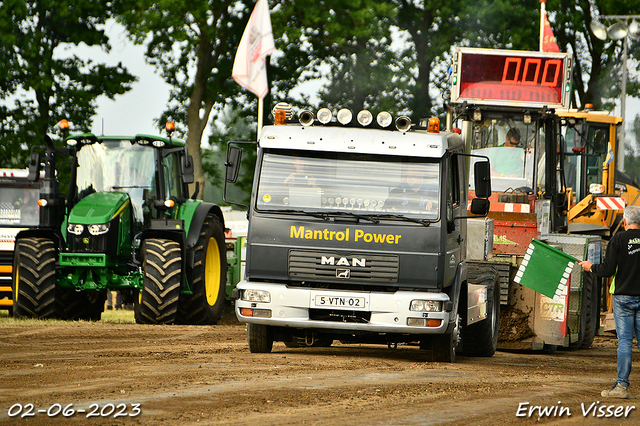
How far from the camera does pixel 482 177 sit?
11.0 m

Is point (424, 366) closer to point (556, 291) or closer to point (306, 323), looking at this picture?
point (306, 323)

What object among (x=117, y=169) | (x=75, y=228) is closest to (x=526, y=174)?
(x=117, y=169)

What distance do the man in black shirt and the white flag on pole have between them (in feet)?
47.5

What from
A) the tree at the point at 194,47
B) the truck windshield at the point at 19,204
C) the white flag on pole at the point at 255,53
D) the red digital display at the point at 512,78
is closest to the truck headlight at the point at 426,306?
the red digital display at the point at 512,78

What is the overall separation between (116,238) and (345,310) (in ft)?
19.3

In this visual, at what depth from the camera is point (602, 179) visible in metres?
20.9

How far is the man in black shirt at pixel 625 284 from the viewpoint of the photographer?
8.97 m

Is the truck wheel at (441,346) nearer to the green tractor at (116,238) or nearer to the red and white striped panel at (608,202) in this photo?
the green tractor at (116,238)

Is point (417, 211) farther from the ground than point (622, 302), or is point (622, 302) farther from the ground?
point (417, 211)

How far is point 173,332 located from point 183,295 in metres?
1.85

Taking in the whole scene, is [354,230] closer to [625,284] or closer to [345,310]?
[345,310]

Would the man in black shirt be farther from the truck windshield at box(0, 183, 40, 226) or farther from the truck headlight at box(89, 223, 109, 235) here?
the truck windshield at box(0, 183, 40, 226)

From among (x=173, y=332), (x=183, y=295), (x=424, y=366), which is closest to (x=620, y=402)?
(x=424, y=366)

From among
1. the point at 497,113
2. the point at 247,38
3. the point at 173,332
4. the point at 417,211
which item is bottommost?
the point at 173,332
